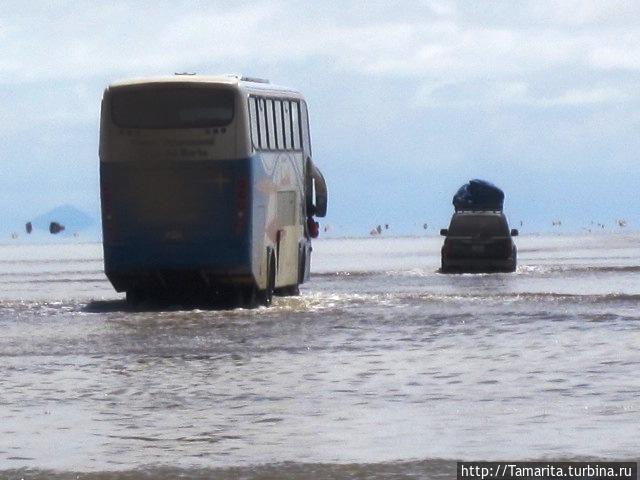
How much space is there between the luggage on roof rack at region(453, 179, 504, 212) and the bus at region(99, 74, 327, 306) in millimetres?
27294

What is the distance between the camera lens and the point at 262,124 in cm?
3036

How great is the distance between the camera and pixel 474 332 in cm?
2370

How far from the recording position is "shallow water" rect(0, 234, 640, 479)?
11844mm

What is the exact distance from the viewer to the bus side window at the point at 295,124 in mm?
33594

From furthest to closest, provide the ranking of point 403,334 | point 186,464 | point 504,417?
point 403,334
point 504,417
point 186,464

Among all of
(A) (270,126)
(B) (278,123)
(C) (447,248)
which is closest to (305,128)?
(B) (278,123)

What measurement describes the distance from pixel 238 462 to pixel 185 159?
18052 mm

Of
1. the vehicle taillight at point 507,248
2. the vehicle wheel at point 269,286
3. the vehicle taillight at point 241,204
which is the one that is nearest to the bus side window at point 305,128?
the vehicle wheel at point 269,286

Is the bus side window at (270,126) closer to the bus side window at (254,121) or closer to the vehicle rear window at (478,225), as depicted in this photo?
the bus side window at (254,121)

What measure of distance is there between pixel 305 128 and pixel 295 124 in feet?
3.73

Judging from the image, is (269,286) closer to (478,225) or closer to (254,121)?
(254,121)

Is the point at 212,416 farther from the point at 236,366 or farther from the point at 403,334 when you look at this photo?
the point at 403,334

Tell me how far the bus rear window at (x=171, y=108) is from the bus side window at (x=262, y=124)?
3.73ft

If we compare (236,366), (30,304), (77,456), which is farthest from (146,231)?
(77,456)
